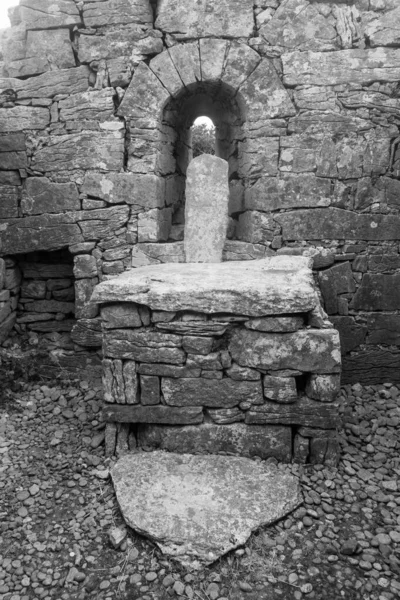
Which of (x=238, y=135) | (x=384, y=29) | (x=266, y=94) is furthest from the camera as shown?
(x=238, y=135)

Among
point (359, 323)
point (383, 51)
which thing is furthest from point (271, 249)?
point (383, 51)

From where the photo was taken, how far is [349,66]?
14.0 ft

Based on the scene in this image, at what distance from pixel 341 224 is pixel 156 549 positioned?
3519mm

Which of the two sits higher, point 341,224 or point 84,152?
point 84,152

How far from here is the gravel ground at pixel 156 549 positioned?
81.0 inches

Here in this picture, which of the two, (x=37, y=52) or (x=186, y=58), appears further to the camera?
(x=37, y=52)

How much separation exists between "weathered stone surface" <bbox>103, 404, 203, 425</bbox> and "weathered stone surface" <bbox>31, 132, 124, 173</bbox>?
8.93ft

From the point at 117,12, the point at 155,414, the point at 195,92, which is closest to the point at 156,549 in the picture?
the point at 155,414

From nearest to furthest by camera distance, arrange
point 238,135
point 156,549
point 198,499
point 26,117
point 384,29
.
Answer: point 156,549
point 198,499
point 384,29
point 26,117
point 238,135

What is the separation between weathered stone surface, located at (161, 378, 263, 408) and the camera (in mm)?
2893

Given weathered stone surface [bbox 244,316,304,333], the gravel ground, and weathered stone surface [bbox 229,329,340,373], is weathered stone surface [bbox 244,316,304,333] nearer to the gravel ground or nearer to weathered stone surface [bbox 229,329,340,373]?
weathered stone surface [bbox 229,329,340,373]

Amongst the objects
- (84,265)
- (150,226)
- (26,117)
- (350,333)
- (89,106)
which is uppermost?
(89,106)

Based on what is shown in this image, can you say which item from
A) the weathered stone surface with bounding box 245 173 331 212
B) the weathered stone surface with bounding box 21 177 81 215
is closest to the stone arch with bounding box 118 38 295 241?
the weathered stone surface with bounding box 245 173 331 212

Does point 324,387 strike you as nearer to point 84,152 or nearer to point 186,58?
point 84,152
